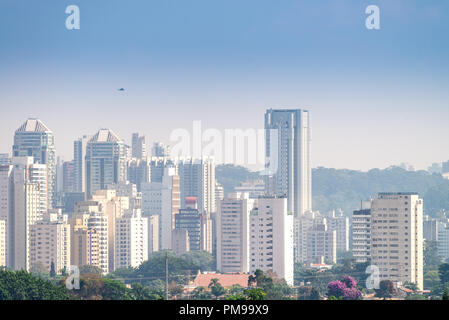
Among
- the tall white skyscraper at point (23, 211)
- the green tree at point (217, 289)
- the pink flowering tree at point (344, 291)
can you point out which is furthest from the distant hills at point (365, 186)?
Answer: the pink flowering tree at point (344, 291)

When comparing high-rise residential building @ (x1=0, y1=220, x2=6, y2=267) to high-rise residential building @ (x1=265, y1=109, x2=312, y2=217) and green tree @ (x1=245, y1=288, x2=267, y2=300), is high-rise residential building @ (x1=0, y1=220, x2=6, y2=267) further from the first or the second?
green tree @ (x1=245, y1=288, x2=267, y2=300)

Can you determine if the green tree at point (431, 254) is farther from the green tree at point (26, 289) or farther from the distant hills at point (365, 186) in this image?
the green tree at point (26, 289)

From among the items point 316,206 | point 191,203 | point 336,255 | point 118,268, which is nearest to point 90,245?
point 118,268

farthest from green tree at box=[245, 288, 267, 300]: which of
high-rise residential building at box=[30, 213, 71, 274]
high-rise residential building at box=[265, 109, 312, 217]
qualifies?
high-rise residential building at box=[265, 109, 312, 217]
